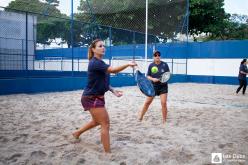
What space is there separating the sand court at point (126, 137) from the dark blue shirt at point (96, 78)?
92cm

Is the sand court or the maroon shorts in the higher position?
the maroon shorts

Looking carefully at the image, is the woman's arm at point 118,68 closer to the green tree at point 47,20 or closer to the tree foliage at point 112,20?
the tree foliage at point 112,20

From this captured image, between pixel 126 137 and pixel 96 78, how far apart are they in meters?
1.57

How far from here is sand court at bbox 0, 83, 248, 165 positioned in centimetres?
418

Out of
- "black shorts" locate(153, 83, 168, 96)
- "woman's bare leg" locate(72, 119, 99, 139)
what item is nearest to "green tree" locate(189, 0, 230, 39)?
"black shorts" locate(153, 83, 168, 96)

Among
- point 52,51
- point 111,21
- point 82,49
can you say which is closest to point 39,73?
point 111,21

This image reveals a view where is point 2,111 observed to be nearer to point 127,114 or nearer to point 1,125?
point 1,125

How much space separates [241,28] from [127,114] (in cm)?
3445

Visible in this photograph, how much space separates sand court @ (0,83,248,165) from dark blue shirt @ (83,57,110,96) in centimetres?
92

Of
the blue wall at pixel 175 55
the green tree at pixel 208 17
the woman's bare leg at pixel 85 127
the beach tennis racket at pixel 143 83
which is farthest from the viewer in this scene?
the green tree at pixel 208 17

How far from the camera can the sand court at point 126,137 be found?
4.18 meters

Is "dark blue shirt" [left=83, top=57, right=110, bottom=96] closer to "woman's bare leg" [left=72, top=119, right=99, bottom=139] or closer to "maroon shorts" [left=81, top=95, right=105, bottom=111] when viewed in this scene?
"maroon shorts" [left=81, top=95, right=105, bottom=111]

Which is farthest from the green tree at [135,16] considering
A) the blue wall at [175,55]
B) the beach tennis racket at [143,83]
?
the beach tennis racket at [143,83]

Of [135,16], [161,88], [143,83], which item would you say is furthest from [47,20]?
[143,83]
